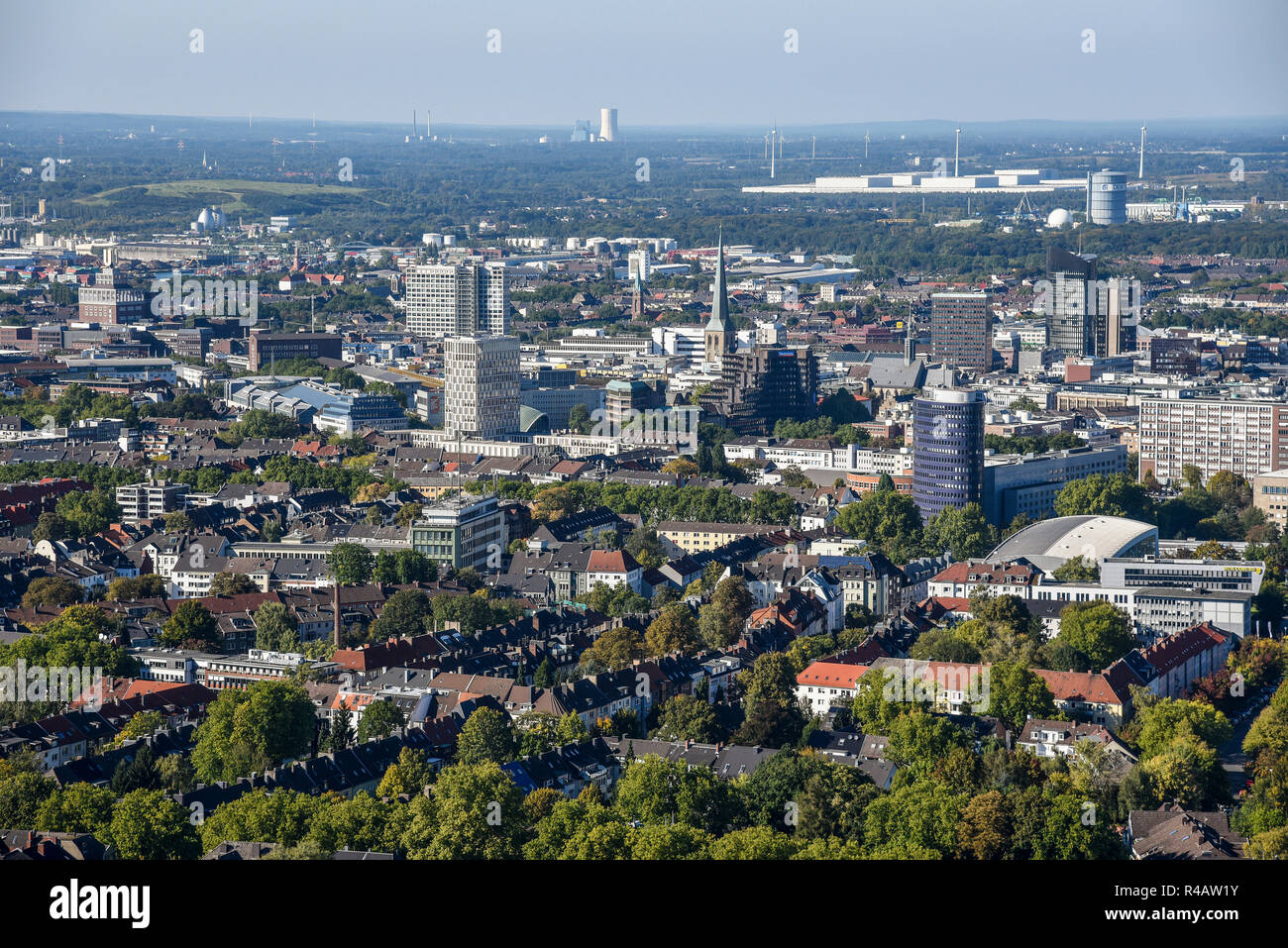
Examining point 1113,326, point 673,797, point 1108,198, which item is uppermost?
point 1108,198

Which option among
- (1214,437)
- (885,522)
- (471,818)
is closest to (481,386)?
(885,522)

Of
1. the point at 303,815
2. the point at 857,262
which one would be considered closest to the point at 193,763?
the point at 303,815

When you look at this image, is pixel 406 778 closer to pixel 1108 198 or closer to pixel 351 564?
pixel 351 564

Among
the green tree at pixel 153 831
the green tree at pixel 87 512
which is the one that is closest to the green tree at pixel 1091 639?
the green tree at pixel 153 831

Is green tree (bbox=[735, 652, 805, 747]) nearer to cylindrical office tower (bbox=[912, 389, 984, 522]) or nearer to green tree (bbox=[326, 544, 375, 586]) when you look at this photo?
green tree (bbox=[326, 544, 375, 586])

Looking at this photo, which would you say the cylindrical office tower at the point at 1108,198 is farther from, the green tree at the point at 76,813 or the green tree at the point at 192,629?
the green tree at the point at 76,813
